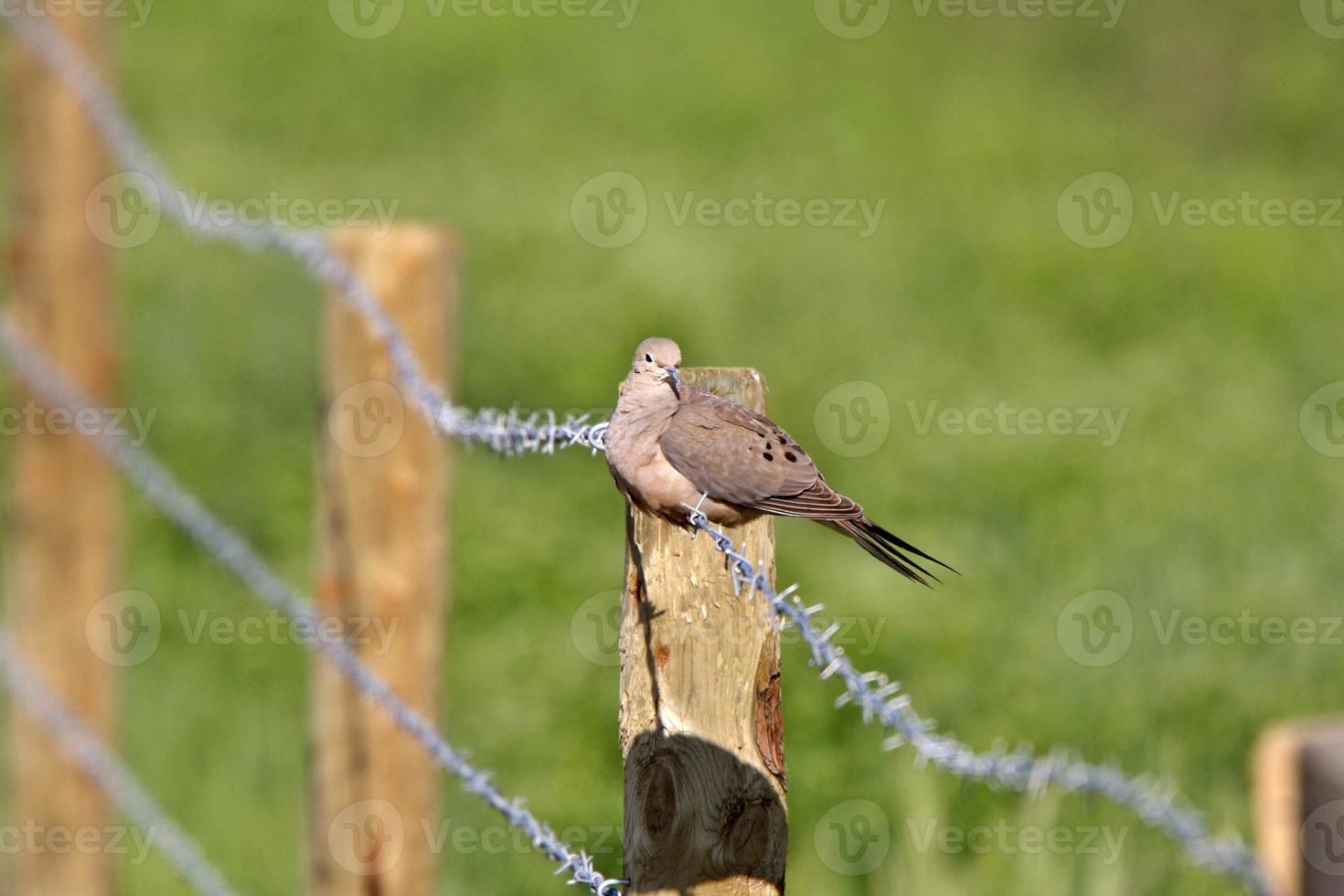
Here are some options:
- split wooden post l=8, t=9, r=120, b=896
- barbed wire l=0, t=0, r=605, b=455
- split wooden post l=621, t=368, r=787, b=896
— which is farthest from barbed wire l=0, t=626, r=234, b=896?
split wooden post l=621, t=368, r=787, b=896

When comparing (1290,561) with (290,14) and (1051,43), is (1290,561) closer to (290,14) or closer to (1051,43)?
(1051,43)

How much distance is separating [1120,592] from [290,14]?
11.7 m

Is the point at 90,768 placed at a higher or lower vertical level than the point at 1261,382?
lower

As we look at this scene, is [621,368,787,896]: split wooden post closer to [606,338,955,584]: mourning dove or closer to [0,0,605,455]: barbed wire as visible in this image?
[606,338,955,584]: mourning dove

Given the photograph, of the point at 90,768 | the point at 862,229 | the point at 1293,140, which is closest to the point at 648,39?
the point at 862,229

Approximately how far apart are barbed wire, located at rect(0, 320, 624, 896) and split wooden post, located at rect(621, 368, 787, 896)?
0.16 metres

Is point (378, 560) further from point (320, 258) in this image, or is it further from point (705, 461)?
point (705, 461)

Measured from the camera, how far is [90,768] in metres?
4.43

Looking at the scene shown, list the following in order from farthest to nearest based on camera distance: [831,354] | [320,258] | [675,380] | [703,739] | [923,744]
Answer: [831,354], [320,258], [675,380], [703,739], [923,744]

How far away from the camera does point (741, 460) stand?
7.40 feet

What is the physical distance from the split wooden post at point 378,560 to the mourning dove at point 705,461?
1.18 meters

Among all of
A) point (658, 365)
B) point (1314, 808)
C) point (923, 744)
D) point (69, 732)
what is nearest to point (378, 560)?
point (658, 365)

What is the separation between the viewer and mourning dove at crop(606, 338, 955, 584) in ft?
7.37

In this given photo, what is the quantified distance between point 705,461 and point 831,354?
6.78m
